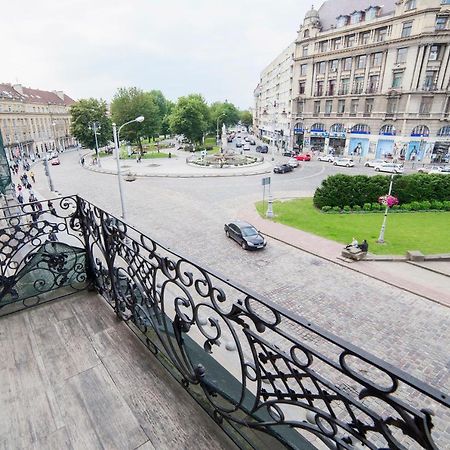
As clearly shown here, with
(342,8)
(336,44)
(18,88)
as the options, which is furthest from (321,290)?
(18,88)

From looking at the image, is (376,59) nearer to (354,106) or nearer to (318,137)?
(354,106)

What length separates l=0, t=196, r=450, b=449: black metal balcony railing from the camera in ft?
4.55

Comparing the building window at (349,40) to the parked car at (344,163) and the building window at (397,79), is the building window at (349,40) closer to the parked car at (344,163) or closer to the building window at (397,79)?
the building window at (397,79)

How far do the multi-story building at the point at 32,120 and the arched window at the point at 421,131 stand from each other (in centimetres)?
4878

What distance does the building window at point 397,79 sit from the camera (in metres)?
39.3

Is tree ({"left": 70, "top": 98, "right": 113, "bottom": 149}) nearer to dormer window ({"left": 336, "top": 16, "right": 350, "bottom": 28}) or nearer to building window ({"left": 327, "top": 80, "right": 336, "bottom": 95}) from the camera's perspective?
building window ({"left": 327, "top": 80, "right": 336, "bottom": 95})

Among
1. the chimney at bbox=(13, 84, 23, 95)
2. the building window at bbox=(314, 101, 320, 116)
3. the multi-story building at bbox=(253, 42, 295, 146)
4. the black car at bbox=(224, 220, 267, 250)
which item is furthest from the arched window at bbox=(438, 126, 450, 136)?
the chimney at bbox=(13, 84, 23, 95)

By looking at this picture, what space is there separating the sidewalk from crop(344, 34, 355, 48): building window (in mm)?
39707

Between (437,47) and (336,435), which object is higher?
(437,47)

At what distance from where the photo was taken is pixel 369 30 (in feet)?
134

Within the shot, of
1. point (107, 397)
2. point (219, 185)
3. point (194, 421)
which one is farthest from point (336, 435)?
point (219, 185)

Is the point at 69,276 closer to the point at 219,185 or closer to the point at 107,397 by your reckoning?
the point at 107,397

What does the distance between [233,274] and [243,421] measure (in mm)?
10259

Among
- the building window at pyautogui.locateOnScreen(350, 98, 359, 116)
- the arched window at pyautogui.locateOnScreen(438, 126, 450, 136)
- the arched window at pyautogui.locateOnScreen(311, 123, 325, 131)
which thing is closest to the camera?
the arched window at pyautogui.locateOnScreen(438, 126, 450, 136)
